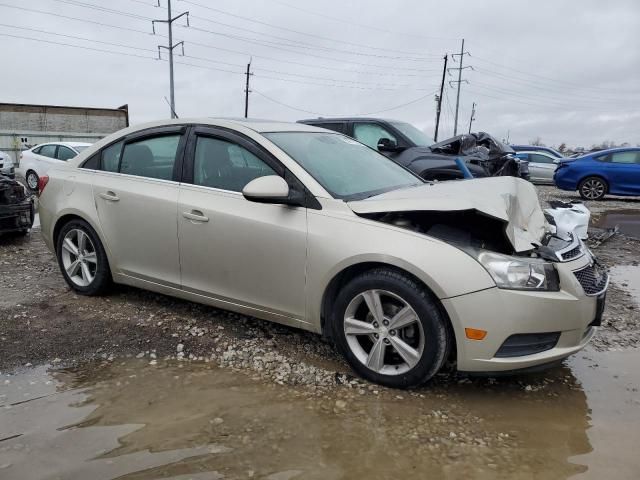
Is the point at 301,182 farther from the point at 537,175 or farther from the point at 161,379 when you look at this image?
the point at 537,175

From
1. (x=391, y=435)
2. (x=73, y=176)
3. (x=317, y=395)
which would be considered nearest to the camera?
(x=391, y=435)

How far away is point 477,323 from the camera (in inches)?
114

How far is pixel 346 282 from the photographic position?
3.31 metres

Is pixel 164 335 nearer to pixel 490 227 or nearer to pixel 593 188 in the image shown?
pixel 490 227

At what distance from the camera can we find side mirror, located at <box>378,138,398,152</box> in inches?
335

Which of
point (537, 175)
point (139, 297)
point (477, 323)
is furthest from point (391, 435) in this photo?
point (537, 175)

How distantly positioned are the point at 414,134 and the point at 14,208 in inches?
239

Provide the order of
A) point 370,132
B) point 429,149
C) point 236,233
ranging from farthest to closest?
point 370,132, point 429,149, point 236,233

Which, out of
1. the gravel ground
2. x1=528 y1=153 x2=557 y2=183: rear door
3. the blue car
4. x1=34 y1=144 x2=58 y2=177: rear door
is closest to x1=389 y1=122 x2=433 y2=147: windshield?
the gravel ground

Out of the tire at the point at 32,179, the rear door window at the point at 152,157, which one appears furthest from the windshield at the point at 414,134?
the tire at the point at 32,179

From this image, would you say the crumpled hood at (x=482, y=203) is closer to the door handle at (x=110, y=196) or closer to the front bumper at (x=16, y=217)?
the door handle at (x=110, y=196)

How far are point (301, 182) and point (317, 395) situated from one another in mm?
1337

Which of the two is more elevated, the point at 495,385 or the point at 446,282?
the point at 446,282

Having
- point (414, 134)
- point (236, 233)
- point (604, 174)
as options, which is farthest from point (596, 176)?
point (236, 233)
